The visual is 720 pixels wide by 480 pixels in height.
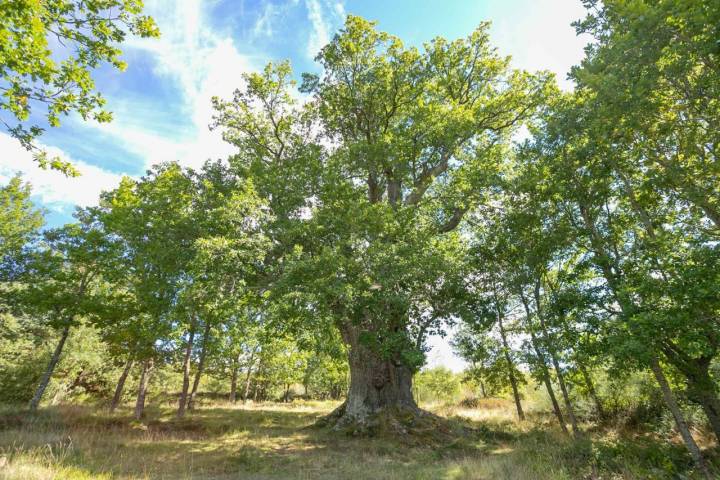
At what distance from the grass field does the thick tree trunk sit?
1.62 m

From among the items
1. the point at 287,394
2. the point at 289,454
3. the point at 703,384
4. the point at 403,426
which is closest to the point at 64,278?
the point at 289,454

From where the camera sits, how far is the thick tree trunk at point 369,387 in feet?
51.8

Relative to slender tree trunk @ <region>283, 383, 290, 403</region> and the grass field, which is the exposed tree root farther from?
slender tree trunk @ <region>283, 383, 290, 403</region>

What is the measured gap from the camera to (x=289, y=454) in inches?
465

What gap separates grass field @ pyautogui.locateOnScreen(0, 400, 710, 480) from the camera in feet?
28.6

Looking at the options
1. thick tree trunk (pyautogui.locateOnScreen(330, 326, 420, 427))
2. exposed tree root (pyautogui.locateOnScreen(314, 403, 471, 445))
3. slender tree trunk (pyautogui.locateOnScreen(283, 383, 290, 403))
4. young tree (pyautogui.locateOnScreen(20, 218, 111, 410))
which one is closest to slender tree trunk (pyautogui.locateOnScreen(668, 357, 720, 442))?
A: exposed tree root (pyautogui.locateOnScreen(314, 403, 471, 445))

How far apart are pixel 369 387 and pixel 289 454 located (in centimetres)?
527

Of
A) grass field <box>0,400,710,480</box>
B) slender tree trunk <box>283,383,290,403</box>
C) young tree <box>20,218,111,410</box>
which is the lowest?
grass field <box>0,400,710,480</box>

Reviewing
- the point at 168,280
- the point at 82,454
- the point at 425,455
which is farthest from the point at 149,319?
the point at 425,455

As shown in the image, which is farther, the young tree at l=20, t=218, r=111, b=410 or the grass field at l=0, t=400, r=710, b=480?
the young tree at l=20, t=218, r=111, b=410

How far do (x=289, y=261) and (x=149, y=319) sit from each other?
24.6 feet

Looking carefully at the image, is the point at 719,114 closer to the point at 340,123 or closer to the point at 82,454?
the point at 340,123

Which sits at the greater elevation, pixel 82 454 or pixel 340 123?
pixel 340 123

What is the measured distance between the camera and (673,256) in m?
8.70
